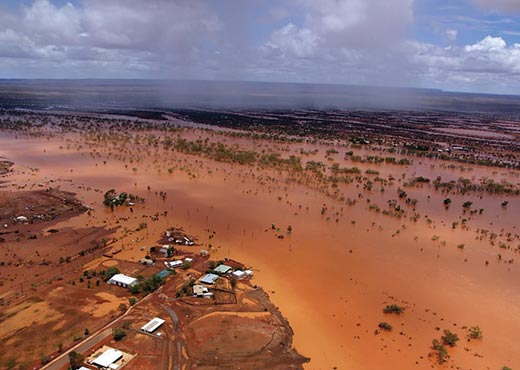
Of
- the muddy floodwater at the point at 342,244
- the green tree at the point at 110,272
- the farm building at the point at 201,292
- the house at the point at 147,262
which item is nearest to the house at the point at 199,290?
the farm building at the point at 201,292

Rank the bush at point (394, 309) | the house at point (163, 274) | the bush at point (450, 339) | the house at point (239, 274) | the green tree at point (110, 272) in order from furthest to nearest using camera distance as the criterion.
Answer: the house at point (239, 274)
the house at point (163, 274)
the green tree at point (110, 272)
the bush at point (394, 309)
the bush at point (450, 339)

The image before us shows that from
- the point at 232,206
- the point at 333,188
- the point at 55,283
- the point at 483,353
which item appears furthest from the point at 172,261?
the point at 333,188

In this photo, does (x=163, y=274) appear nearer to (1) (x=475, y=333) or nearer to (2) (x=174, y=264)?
(2) (x=174, y=264)

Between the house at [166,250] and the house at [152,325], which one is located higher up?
the house at [166,250]

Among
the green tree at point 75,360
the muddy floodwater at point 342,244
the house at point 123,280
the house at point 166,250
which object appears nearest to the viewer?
the green tree at point 75,360

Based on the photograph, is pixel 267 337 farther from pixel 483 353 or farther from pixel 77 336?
pixel 483 353

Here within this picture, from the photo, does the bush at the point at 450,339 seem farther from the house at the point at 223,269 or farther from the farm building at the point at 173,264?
the farm building at the point at 173,264

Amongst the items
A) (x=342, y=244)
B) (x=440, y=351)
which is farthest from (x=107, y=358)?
(x=342, y=244)
